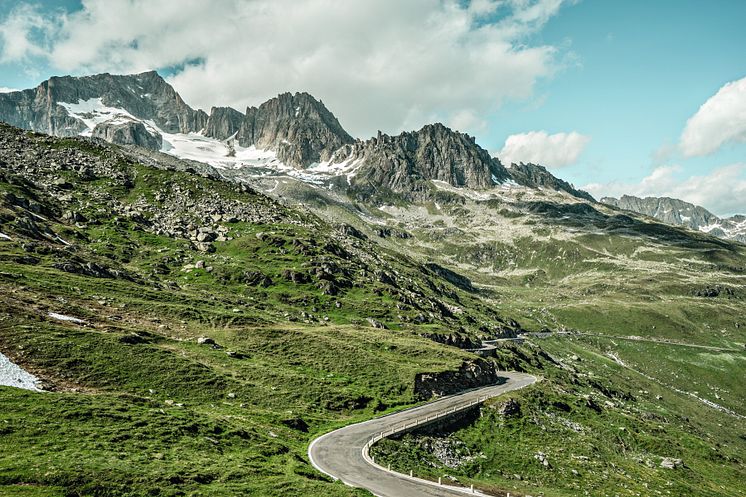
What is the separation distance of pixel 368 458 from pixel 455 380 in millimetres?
39030

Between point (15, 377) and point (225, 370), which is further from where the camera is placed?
point (225, 370)

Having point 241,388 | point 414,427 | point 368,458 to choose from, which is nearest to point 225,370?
point 241,388

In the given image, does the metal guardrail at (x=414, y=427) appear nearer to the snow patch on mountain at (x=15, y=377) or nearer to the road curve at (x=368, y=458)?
the road curve at (x=368, y=458)

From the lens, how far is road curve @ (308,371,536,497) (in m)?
37.6

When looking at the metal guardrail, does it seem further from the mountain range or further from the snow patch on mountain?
the snow patch on mountain

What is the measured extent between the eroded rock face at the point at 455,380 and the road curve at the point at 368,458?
19.5 ft

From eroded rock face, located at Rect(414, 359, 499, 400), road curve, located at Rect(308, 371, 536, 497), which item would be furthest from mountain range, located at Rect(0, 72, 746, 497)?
road curve, located at Rect(308, 371, 536, 497)

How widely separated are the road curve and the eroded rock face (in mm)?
5941

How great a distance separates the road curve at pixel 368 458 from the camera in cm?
3756

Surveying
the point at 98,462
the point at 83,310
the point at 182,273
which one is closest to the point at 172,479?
the point at 98,462

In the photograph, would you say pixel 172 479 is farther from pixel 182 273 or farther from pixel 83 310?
pixel 182 273

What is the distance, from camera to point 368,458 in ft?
144

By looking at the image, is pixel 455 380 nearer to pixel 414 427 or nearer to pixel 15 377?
pixel 414 427

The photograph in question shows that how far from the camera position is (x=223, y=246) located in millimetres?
156250
